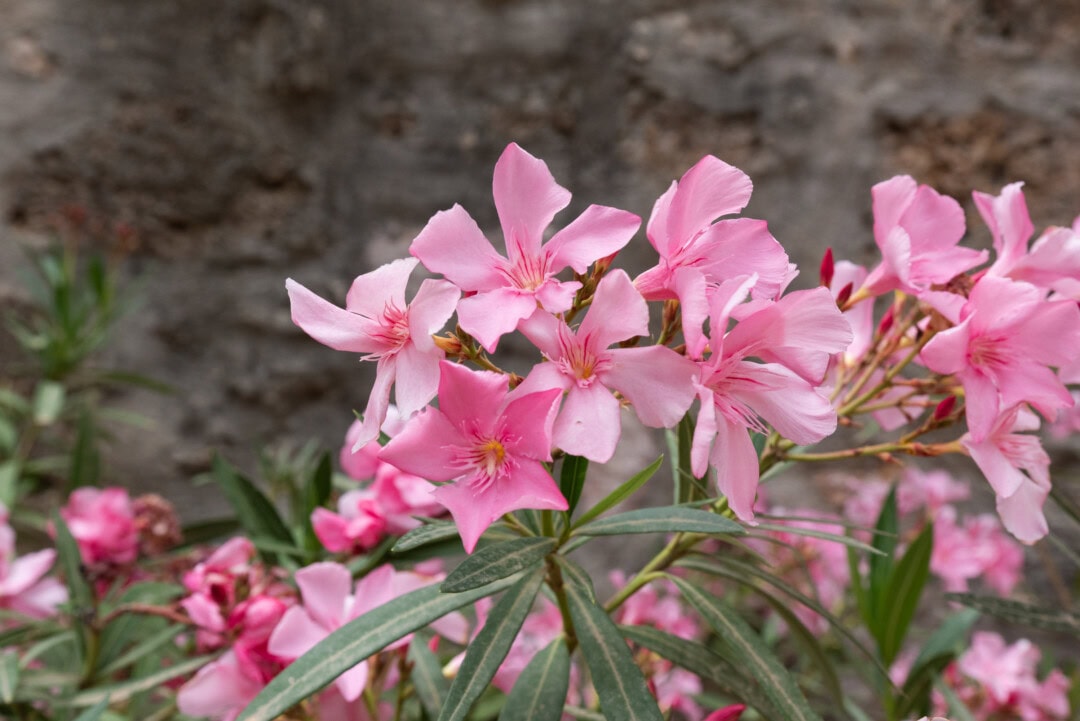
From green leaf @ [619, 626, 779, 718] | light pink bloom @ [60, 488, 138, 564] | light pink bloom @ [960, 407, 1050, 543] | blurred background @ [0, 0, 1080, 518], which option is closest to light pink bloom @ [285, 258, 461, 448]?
green leaf @ [619, 626, 779, 718]

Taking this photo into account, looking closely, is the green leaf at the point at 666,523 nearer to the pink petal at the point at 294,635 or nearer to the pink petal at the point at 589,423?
the pink petal at the point at 589,423

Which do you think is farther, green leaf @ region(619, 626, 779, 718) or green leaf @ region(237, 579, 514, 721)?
green leaf @ region(619, 626, 779, 718)

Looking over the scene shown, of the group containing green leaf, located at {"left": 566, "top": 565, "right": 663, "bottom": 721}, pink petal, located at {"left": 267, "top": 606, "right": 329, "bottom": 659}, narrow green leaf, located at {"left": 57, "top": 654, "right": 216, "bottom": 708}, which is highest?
green leaf, located at {"left": 566, "top": 565, "right": 663, "bottom": 721}

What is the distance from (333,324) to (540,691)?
0.32 meters

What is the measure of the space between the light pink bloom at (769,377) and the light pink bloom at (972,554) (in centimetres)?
117

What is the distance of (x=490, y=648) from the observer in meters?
0.54

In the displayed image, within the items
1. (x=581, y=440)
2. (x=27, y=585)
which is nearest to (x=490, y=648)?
(x=581, y=440)

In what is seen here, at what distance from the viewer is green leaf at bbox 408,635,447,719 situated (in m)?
0.70

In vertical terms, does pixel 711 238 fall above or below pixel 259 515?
above

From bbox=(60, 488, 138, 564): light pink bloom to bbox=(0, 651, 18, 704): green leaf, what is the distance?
24 centimetres

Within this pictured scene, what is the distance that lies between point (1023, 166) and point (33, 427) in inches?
95.1

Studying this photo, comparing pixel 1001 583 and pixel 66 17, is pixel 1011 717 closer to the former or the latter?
pixel 1001 583

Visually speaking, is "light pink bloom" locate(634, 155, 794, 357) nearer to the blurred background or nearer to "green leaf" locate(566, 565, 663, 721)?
"green leaf" locate(566, 565, 663, 721)

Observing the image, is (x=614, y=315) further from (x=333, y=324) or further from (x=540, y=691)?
(x=540, y=691)
